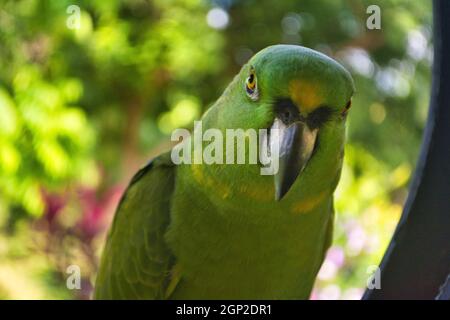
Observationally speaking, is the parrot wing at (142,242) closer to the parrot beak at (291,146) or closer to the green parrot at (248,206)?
the green parrot at (248,206)

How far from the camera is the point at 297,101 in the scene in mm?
791

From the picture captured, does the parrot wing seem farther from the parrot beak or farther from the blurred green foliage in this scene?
the blurred green foliage

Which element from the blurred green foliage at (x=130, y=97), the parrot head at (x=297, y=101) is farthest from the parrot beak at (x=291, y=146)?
the blurred green foliage at (x=130, y=97)

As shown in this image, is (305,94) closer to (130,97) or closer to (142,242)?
(142,242)

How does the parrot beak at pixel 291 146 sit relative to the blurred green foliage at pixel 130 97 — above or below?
below

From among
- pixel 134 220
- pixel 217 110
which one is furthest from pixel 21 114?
pixel 217 110

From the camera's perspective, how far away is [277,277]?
3.55 ft

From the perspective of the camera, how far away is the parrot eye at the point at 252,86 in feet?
2.81

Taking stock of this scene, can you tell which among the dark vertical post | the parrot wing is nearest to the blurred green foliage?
the parrot wing

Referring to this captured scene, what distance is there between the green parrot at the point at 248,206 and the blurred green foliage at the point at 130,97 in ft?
4.64

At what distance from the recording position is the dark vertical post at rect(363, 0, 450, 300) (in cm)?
75

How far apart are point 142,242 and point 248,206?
291 mm
